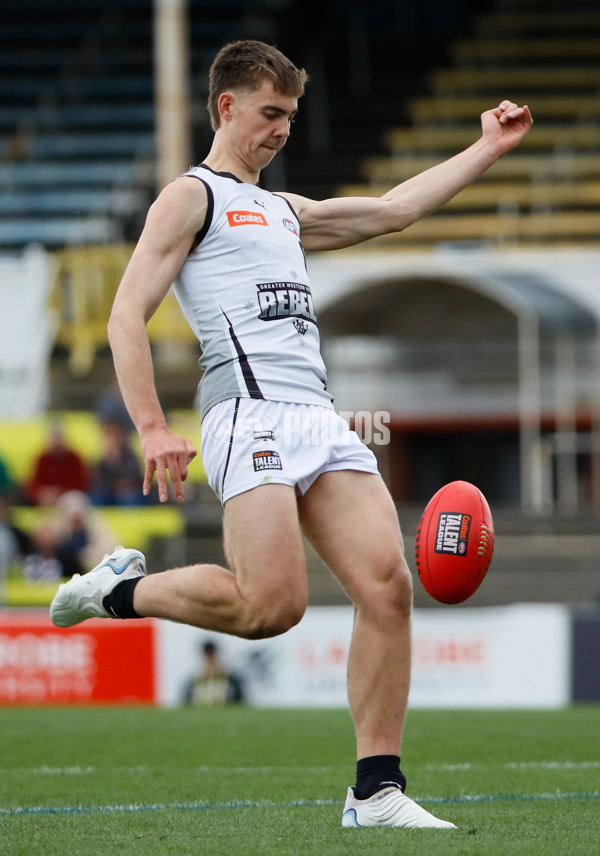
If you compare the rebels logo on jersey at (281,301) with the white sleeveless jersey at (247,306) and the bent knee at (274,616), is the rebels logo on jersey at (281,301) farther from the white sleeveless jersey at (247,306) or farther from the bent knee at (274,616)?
the bent knee at (274,616)

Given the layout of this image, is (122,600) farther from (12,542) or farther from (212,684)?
(12,542)

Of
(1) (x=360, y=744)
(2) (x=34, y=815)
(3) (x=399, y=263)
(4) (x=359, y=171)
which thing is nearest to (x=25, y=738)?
(2) (x=34, y=815)

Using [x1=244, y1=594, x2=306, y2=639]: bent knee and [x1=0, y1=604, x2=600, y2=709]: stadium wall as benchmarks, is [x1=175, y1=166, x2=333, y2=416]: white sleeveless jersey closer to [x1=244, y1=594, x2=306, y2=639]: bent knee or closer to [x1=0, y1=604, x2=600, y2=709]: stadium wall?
[x1=244, y1=594, x2=306, y2=639]: bent knee

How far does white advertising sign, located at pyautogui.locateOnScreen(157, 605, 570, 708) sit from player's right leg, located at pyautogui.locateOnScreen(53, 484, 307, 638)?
23.8 feet

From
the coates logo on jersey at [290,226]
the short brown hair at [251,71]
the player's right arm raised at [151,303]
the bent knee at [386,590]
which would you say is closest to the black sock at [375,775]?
the bent knee at [386,590]

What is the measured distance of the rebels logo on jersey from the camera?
4352 millimetres

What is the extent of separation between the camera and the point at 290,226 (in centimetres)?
457

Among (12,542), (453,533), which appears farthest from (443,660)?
(453,533)

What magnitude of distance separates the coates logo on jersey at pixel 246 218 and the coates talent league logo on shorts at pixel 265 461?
2.39 feet

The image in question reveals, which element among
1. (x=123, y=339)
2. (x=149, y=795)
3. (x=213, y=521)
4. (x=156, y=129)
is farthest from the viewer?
(x=156, y=129)

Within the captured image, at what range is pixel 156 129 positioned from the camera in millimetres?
21594

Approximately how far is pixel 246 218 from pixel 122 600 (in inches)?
48.2

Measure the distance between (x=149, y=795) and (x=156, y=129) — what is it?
17.4 meters

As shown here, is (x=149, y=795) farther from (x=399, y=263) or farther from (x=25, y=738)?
(x=399, y=263)
